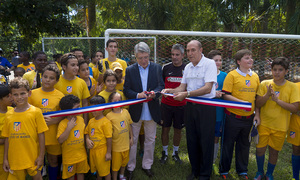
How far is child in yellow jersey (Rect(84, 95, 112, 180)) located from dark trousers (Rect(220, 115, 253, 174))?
6.55 ft

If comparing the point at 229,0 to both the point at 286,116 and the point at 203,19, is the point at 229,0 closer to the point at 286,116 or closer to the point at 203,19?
the point at 203,19

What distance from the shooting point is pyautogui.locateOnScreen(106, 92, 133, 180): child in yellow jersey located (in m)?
3.29

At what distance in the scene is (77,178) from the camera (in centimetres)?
319

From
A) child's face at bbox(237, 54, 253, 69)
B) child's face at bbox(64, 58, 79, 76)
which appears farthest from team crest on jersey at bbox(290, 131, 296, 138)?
child's face at bbox(64, 58, 79, 76)

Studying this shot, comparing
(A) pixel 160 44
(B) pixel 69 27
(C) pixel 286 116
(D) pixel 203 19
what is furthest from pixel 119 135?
(D) pixel 203 19

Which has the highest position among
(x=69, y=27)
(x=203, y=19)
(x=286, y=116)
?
(x=203, y=19)

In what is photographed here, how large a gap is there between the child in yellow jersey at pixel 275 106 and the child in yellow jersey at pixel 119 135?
2190 mm

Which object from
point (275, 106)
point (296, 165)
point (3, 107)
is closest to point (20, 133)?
point (3, 107)

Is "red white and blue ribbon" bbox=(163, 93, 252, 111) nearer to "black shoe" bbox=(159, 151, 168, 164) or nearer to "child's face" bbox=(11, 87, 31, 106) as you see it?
"black shoe" bbox=(159, 151, 168, 164)

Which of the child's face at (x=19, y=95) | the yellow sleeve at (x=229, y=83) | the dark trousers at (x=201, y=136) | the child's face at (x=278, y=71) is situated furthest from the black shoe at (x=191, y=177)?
the child's face at (x=19, y=95)

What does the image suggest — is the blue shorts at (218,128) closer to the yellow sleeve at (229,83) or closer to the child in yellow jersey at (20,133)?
the yellow sleeve at (229,83)

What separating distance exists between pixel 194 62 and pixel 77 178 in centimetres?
253

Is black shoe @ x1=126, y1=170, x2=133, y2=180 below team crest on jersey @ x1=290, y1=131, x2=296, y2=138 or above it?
below

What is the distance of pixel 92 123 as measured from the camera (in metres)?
3.17
